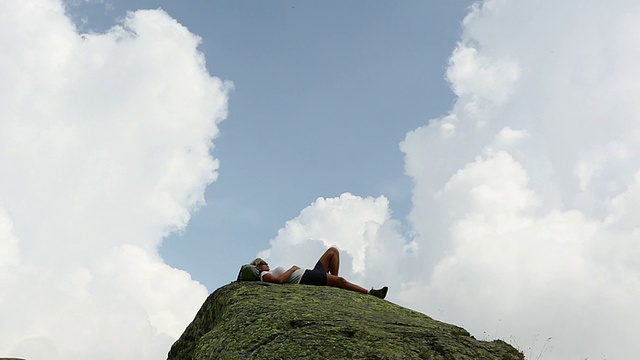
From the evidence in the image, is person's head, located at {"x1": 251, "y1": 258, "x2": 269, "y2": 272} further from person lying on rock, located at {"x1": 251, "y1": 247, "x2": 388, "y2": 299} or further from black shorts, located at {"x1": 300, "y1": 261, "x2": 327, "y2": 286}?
black shorts, located at {"x1": 300, "y1": 261, "x2": 327, "y2": 286}

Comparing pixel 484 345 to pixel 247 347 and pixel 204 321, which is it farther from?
pixel 204 321

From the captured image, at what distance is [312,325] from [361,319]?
3.15 ft

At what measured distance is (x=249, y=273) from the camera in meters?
12.0

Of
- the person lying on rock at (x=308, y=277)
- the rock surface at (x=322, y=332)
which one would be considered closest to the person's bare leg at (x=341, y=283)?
the person lying on rock at (x=308, y=277)

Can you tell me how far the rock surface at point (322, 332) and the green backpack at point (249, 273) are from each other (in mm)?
1104

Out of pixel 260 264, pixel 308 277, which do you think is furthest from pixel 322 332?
pixel 260 264

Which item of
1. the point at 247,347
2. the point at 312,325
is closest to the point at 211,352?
the point at 247,347

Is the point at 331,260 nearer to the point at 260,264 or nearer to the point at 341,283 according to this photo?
the point at 341,283

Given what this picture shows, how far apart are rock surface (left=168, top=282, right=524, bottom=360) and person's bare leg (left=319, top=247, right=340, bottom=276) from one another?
1.99m

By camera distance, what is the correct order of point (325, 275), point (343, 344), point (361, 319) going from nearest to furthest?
point (343, 344)
point (361, 319)
point (325, 275)

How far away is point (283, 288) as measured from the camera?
1102cm

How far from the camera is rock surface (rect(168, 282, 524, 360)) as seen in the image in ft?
25.8

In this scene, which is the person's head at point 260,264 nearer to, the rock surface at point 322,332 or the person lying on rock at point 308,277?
the person lying on rock at point 308,277

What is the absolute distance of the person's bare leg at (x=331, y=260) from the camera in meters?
12.9
